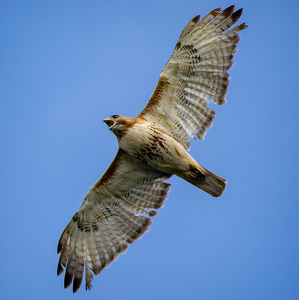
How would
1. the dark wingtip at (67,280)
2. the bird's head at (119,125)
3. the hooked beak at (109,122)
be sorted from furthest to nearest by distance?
the dark wingtip at (67,280), the hooked beak at (109,122), the bird's head at (119,125)

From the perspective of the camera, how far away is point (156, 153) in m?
9.69

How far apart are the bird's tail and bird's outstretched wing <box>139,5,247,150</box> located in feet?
1.87

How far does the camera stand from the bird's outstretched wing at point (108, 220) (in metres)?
10.3

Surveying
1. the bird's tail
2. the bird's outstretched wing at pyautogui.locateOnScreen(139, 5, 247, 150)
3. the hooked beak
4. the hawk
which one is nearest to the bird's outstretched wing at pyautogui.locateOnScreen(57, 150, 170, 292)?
the hawk

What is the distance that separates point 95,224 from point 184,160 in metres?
2.43

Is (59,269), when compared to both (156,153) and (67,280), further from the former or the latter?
(156,153)

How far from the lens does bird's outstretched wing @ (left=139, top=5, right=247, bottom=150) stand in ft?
31.6

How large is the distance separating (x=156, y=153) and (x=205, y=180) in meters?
1.10

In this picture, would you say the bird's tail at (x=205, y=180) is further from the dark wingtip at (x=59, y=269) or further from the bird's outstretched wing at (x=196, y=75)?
the dark wingtip at (x=59, y=269)

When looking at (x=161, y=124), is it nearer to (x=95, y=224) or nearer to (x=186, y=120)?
(x=186, y=120)

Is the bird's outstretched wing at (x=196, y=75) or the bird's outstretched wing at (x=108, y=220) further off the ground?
the bird's outstretched wing at (x=196, y=75)

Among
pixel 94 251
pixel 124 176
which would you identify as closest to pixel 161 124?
pixel 124 176

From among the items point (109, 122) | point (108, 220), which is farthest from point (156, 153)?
point (108, 220)

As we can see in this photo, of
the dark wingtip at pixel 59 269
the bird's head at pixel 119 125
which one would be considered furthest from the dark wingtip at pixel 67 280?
the bird's head at pixel 119 125
